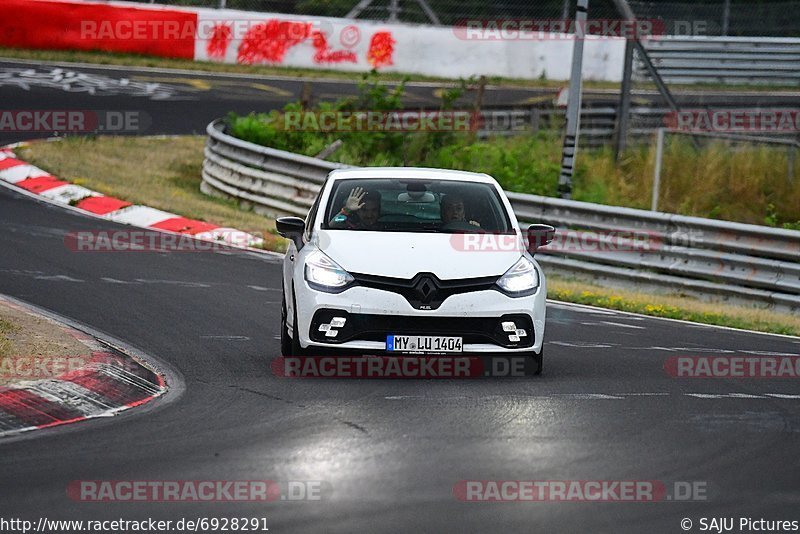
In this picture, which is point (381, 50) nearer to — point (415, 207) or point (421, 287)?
point (415, 207)

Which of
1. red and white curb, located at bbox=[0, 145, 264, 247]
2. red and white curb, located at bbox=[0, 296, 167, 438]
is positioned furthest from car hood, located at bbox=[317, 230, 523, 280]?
red and white curb, located at bbox=[0, 145, 264, 247]

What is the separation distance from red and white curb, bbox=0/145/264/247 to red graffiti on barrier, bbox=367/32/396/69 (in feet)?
50.3

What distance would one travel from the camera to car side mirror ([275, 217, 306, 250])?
1014cm

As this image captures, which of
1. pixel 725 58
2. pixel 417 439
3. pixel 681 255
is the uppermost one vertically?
pixel 725 58

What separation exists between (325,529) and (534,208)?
510 inches

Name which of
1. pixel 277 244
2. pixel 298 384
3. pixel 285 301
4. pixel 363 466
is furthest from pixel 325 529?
pixel 277 244

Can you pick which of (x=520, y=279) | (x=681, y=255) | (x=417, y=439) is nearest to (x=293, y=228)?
(x=520, y=279)

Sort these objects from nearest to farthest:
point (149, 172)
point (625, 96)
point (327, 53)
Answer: point (149, 172), point (625, 96), point (327, 53)

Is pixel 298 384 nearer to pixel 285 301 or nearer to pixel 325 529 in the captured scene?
pixel 285 301

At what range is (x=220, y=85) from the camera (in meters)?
32.3

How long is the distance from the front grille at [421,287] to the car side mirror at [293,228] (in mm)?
978

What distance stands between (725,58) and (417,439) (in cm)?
2284

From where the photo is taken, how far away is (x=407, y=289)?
30.7ft

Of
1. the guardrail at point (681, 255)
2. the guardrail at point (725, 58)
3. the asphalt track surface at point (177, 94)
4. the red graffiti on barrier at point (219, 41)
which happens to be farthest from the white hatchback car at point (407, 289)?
the red graffiti on barrier at point (219, 41)
